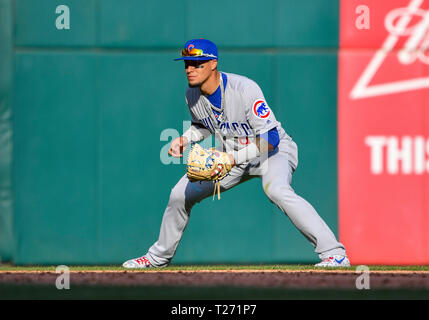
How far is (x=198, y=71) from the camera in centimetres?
508

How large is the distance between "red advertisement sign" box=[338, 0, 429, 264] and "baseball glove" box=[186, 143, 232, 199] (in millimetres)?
1825

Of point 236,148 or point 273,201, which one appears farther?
point 236,148

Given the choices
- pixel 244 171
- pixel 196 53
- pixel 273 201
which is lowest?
pixel 273 201

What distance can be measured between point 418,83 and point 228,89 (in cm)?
206

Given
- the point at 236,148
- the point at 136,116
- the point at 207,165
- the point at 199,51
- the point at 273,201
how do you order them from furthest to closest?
the point at 136,116 < the point at 236,148 < the point at 273,201 < the point at 199,51 < the point at 207,165

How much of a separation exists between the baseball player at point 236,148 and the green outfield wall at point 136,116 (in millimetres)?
1016

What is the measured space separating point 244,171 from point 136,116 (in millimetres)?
1438

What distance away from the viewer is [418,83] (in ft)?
21.1

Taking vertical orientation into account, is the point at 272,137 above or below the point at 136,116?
below

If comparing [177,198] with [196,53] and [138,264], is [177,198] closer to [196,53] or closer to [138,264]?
[138,264]

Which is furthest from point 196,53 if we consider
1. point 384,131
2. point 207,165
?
point 384,131

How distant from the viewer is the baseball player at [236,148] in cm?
507

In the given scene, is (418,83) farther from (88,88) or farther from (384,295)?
(88,88)

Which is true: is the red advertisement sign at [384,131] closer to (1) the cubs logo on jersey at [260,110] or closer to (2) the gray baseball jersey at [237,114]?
(2) the gray baseball jersey at [237,114]
